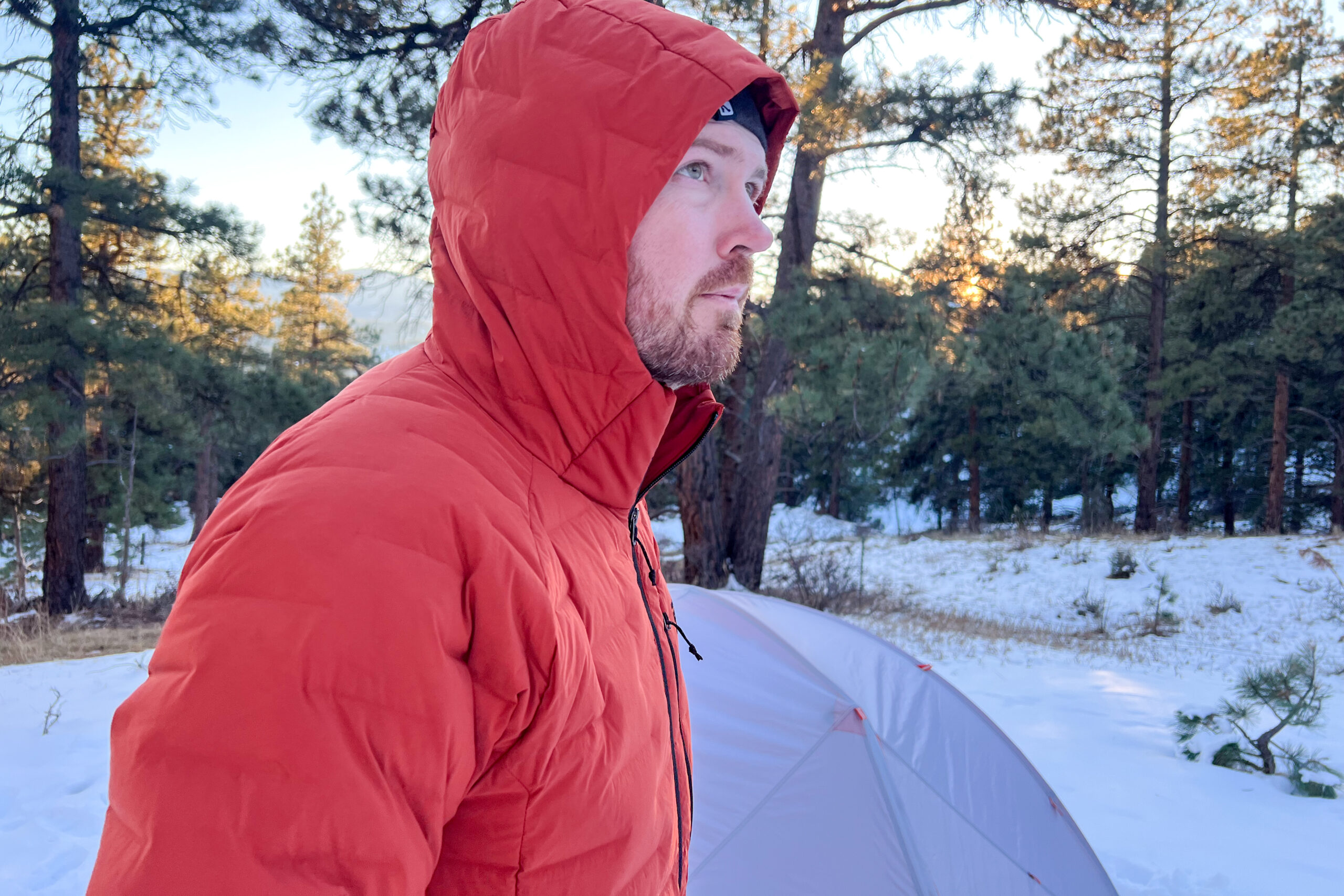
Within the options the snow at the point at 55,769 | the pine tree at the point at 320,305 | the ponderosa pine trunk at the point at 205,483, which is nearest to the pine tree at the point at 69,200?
the snow at the point at 55,769

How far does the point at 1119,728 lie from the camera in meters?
5.10

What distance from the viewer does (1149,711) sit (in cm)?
550

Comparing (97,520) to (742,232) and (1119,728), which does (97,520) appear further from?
(742,232)

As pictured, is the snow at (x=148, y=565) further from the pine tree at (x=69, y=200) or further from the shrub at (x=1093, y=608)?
the shrub at (x=1093, y=608)

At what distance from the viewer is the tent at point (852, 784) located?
2.64 m

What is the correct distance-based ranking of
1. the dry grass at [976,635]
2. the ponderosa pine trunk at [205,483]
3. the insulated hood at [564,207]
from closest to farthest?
1. the insulated hood at [564,207]
2. the dry grass at [976,635]
3. the ponderosa pine trunk at [205,483]

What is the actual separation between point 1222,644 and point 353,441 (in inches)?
397

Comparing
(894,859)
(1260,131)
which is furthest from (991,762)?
(1260,131)

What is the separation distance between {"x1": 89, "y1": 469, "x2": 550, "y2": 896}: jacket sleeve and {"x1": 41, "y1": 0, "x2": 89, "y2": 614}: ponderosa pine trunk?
11.7 m

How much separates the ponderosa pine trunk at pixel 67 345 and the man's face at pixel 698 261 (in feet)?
37.7

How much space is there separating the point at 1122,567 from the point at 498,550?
13.0 meters

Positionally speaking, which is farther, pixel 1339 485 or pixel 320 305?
pixel 320 305

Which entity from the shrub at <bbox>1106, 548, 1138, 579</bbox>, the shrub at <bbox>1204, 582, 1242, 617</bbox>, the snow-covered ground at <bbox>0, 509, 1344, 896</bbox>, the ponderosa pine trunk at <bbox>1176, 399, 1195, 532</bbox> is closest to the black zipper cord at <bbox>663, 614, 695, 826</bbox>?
the snow-covered ground at <bbox>0, 509, 1344, 896</bbox>

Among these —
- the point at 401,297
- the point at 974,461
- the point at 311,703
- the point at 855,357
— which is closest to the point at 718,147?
the point at 311,703
